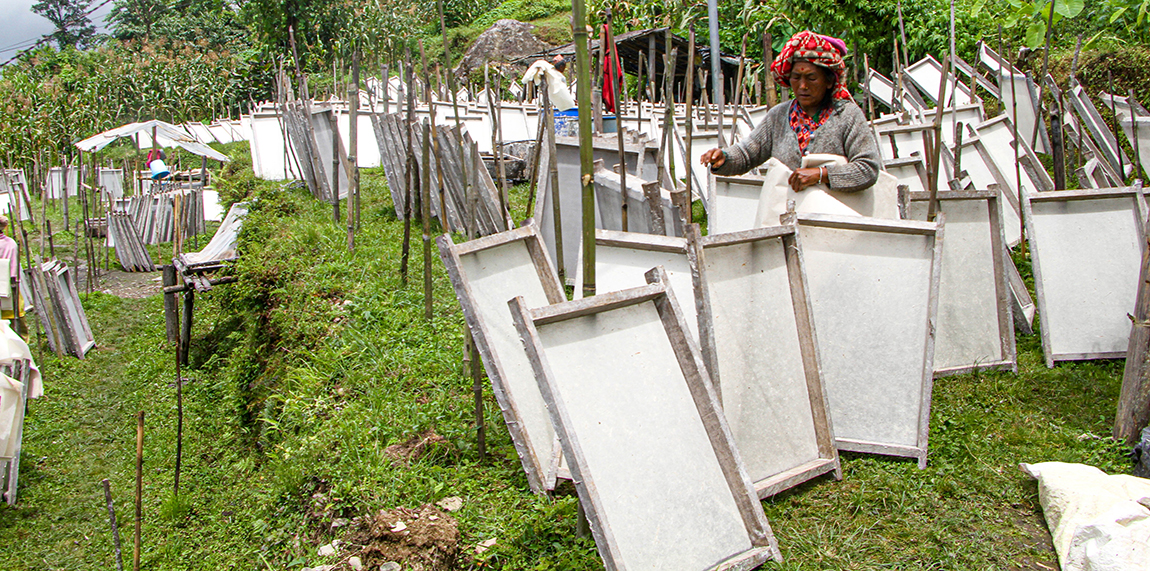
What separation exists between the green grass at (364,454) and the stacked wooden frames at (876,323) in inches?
6.0

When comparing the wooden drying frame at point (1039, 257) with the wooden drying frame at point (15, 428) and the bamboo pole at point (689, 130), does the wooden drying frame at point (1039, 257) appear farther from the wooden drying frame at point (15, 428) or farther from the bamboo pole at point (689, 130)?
the wooden drying frame at point (15, 428)

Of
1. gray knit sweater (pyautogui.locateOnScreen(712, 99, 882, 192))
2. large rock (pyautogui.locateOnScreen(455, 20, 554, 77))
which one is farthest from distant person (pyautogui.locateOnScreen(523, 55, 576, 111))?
large rock (pyautogui.locateOnScreen(455, 20, 554, 77))

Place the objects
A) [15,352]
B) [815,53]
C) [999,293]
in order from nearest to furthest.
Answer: [815,53] → [999,293] → [15,352]

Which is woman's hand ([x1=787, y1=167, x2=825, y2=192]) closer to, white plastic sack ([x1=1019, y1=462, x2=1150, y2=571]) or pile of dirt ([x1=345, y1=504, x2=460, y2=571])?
white plastic sack ([x1=1019, y1=462, x2=1150, y2=571])

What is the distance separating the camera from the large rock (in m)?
34.1

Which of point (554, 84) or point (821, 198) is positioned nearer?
point (821, 198)

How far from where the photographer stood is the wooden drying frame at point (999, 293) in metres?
4.02

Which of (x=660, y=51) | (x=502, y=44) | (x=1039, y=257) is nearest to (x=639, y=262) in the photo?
(x=1039, y=257)

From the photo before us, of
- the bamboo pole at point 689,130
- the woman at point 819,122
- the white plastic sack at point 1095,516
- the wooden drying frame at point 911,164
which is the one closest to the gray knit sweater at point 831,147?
the woman at point 819,122

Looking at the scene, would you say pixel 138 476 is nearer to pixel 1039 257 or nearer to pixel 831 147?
pixel 831 147

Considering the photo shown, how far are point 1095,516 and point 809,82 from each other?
6.41 ft

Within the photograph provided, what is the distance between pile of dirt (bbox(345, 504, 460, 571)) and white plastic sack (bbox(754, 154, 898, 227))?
6.11 ft

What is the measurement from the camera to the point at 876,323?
3320mm

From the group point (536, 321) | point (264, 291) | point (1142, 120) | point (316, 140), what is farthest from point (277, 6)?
point (536, 321)
